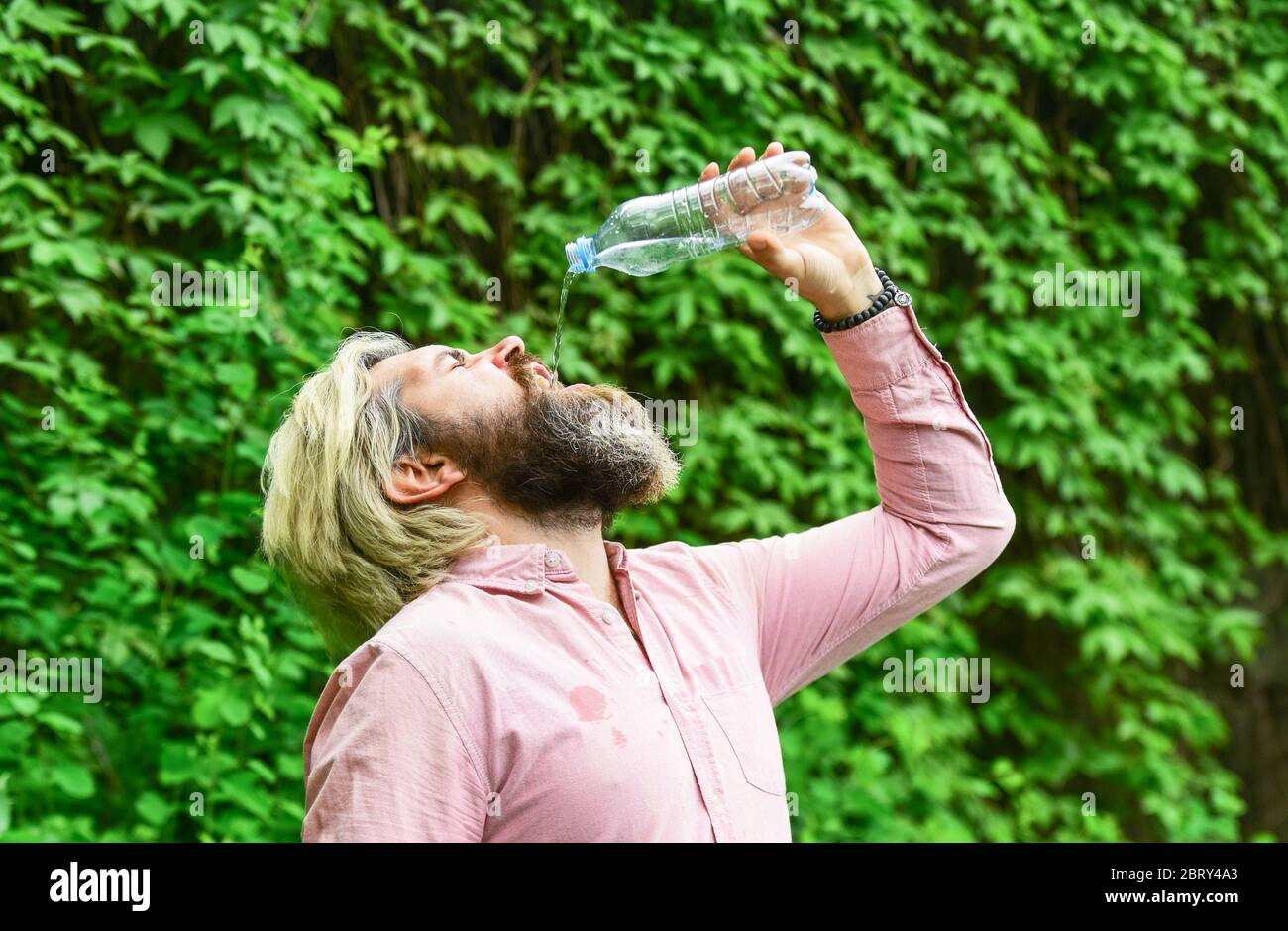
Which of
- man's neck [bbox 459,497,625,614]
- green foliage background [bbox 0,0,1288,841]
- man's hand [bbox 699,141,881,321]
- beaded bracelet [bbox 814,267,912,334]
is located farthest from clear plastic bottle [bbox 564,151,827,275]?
man's neck [bbox 459,497,625,614]

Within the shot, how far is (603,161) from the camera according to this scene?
3.23 meters

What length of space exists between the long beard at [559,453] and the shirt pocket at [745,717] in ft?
0.86

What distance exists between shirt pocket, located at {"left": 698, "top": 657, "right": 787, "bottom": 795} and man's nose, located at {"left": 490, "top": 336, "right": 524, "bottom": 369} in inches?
19.4

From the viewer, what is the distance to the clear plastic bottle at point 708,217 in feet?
5.65

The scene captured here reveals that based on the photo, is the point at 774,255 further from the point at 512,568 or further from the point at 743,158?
the point at 512,568

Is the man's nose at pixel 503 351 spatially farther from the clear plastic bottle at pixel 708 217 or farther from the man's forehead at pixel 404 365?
the clear plastic bottle at pixel 708 217

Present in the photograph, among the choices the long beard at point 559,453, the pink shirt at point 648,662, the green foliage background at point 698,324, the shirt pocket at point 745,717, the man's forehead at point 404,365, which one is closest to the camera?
the pink shirt at point 648,662

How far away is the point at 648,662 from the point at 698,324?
6.26 ft

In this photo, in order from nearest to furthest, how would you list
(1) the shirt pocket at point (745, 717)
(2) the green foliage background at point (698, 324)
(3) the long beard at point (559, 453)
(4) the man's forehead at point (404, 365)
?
1. (1) the shirt pocket at point (745, 717)
2. (3) the long beard at point (559, 453)
3. (4) the man's forehead at point (404, 365)
4. (2) the green foliage background at point (698, 324)

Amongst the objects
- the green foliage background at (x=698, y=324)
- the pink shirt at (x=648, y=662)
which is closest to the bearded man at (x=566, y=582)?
the pink shirt at (x=648, y=662)

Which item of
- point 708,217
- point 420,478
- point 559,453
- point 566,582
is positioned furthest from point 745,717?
point 708,217

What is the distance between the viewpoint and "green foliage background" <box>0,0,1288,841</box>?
2.47 meters

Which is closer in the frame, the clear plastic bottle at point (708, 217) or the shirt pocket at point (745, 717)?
the shirt pocket at point (745, 717)
